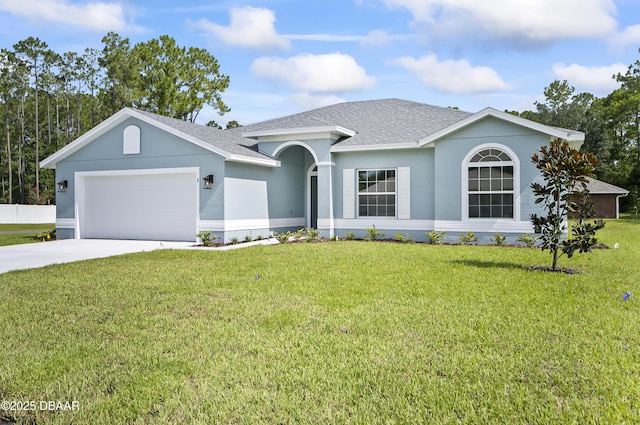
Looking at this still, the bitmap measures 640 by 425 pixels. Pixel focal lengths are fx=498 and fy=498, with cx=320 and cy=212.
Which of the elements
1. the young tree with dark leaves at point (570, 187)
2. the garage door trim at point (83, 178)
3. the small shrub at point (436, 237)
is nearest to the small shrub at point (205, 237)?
the garage door trim at point (83, 178)

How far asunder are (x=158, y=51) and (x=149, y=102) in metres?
3.86

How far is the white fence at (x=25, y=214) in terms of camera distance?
35750 millimetres

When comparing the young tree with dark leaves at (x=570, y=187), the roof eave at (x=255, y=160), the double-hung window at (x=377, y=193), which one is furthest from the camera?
the double-hung window at (x=377, y=193)

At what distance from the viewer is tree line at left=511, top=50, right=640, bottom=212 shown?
43.9 meters

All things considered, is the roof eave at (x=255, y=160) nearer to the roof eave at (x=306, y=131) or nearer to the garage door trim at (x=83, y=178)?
the roof eave at (x=306, y=131)

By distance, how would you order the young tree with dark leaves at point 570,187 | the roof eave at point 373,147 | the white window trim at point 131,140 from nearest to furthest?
the young tree with dark leaves at point 570,187 < the roof eave at point 373,147 < the white window trim at point 131,140

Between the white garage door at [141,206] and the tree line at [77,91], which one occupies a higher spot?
the tree line at [77,91]

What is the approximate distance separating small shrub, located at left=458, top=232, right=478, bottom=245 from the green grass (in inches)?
230

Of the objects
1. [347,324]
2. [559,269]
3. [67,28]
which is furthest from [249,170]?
[347,324]

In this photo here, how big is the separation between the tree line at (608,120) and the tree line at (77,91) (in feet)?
106

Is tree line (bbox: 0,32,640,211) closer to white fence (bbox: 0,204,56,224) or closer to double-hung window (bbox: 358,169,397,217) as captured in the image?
white fence (bbox: 0,204,56,224)

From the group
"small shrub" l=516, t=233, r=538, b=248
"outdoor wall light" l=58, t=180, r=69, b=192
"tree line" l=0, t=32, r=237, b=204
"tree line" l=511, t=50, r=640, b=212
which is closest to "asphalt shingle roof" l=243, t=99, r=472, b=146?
"small shrub" l=516, t=233, r=538, b=248

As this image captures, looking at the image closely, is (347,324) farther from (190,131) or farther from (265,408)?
(190,131)

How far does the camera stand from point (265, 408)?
3553 mm
